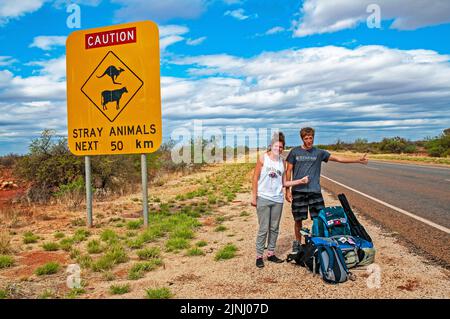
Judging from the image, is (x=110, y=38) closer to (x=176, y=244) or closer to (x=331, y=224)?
(x=176, y=244)

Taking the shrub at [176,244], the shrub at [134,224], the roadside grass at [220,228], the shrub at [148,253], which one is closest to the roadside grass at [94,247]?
the shrub at [148,253]

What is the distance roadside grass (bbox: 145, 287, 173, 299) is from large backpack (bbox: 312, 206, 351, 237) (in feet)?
7.58

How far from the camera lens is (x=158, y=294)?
4.71 m

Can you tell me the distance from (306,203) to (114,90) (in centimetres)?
561

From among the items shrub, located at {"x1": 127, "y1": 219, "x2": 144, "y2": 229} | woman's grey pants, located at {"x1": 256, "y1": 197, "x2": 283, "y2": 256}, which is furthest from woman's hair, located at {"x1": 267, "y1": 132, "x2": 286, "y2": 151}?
shrub, located at {"x1": 127, "y1": 219, "x2": 144, "y2": 229}

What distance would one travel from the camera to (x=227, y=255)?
6477mm

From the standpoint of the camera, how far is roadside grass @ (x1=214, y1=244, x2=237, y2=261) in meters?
6.43

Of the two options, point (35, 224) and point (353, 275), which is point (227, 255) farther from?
point (35, 224)

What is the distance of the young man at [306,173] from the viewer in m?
6.10

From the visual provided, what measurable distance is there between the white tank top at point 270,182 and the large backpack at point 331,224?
654 millimetres

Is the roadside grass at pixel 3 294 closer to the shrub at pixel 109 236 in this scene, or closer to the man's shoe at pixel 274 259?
the shrub at pixel 109 236

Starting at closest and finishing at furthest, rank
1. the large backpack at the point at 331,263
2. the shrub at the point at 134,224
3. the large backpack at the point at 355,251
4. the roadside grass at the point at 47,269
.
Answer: the large backpack at the point at 331,263 → the large backpack at the point at 355,251 → the roadside grass at the point at 47,269 → the shrub at the point at 134,224

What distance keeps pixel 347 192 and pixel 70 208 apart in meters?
9.23

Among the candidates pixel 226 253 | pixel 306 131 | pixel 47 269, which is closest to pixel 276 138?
pixel 306 131
